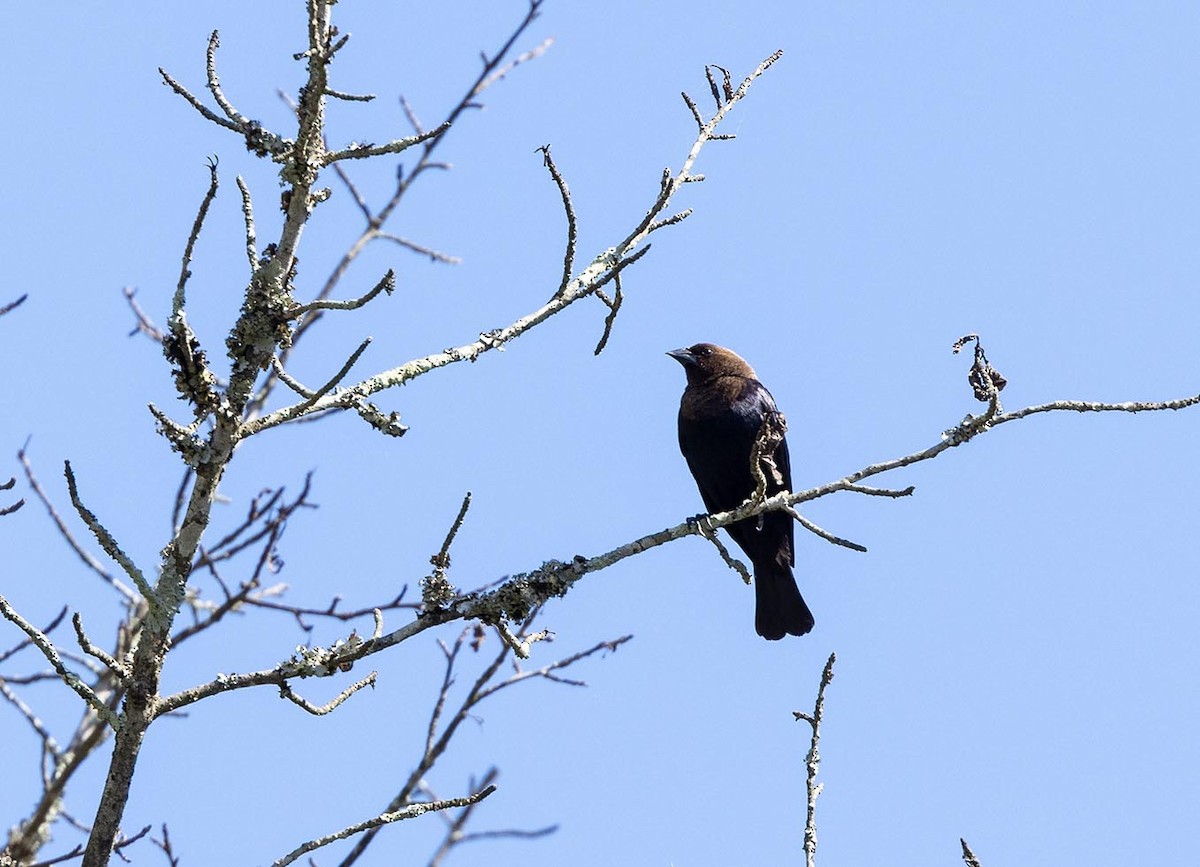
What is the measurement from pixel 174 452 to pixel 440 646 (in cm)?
150

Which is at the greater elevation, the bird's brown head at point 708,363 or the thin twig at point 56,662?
the bird's brown head at point 708,363

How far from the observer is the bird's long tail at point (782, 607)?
20.1ft

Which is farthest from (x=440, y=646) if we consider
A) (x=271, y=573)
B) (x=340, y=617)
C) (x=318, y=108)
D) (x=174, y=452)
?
(x=318, y=108)

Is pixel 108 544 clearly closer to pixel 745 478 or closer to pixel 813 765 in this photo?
pixel 813 765

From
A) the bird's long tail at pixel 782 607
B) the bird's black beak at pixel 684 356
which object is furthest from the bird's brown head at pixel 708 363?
the bird's long tail at pixel 782 607

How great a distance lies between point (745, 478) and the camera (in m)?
5.96

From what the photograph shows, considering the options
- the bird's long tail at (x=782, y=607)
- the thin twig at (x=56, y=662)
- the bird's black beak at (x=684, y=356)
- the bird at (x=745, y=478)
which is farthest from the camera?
the bird's black beak at (x=684, y=356)

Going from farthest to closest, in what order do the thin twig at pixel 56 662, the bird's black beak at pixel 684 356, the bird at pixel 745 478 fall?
the bird's black beak at pixel 684 356 → the bird at pixel 745 478 → the thin twig at pixel 56 662

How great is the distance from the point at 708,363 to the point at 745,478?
0.82 metres

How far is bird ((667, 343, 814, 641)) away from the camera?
19.6 feet

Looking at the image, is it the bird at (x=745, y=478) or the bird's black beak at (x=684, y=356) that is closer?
the bird at (x=745, y=478)

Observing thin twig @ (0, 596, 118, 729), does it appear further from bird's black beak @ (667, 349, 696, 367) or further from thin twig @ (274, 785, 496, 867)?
bird's black beak @ (667, 349, 696, 367)

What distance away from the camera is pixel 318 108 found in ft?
9.57

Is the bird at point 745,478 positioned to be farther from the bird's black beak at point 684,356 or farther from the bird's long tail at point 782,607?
the bird's black beak at point 684,356
